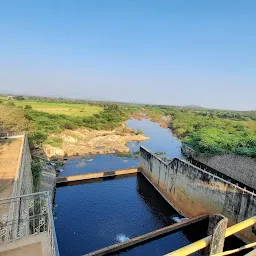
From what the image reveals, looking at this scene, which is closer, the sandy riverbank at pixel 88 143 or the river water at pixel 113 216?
the river water at pixel 113 216

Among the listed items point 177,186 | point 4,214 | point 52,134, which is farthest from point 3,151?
point 52,134

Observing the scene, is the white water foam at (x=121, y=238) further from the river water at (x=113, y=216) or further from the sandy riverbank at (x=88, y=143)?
the sandy riverbank at (x=88, y=143)

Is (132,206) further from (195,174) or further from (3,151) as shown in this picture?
(3,151)

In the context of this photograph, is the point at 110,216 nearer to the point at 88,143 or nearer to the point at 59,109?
the point at 88,143

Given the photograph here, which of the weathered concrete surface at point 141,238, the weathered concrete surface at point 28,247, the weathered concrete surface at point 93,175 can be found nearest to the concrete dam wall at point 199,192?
the weathered concrete surface at point 141,238

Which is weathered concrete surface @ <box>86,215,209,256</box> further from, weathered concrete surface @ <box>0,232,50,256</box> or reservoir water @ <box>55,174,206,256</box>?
weathered concrete surface @ <box>0,232,50,256</box>

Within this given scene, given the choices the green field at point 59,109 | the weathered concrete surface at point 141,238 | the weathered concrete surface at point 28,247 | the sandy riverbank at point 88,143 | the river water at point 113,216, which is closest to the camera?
the weathered concrete surface at point 28,247

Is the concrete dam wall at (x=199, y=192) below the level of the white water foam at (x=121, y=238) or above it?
above

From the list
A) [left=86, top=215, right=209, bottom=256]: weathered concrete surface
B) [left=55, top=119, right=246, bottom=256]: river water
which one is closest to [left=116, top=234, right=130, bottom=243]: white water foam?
[left=55, top=119, right=246, bottom=256]: river water
